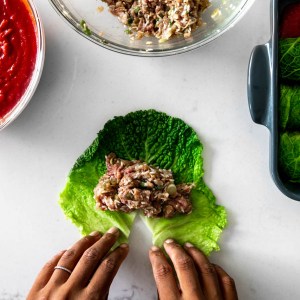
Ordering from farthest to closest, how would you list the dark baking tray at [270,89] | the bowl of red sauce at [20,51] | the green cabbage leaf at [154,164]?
the green cabbage leaf at [154,164] → the bowl of red sauce at [20,51] → the dark baking tray at [270,89]

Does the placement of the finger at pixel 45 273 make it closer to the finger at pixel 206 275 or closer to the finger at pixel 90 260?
the finger at pixel 90 260

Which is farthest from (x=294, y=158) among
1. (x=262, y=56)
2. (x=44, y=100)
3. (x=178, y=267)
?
(x=44, y=100)

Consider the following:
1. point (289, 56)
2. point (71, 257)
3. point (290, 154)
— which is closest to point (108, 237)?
point (71, 257)

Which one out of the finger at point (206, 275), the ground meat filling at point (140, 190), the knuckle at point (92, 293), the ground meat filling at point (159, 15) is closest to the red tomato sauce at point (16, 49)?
the ground meat filling at point (159, 15)

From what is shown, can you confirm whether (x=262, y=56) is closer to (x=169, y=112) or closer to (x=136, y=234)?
(x=169, y=112)

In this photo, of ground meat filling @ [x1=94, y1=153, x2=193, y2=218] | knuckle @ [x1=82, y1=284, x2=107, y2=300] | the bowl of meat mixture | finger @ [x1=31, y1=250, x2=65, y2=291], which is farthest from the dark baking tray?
finger @ [x1=31, y1=250, x2=65, y2=291]

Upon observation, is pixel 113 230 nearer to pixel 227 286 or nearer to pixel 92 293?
pixel 92 293
